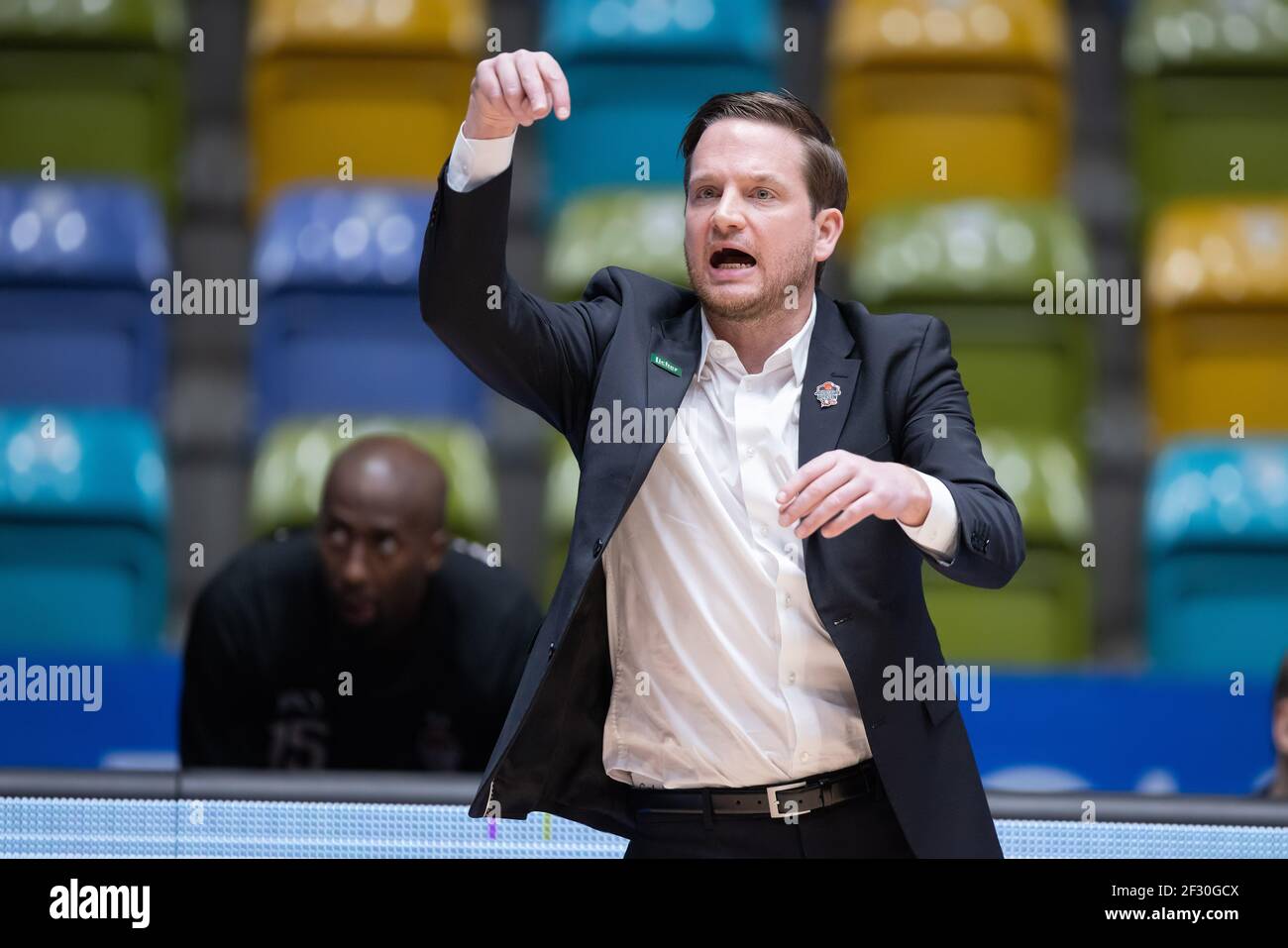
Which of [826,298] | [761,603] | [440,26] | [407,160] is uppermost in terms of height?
[440,26]

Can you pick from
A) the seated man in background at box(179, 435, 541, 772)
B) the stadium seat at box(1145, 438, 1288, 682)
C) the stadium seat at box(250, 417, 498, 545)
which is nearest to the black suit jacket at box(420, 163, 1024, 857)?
the seated man in background at box(179, 435, 541, 772)

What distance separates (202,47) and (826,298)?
2.72 meters

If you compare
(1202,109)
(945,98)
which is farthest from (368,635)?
(1202,109)

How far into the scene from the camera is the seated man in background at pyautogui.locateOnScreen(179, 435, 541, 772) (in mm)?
2695

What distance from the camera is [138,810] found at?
6.44 ft

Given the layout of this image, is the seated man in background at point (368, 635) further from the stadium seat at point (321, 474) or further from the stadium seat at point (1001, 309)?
the stadium seat at point (1001, 309)

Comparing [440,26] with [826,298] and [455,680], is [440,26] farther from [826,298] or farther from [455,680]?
[826,298]

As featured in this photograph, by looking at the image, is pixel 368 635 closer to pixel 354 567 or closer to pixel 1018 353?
pixel 354 567

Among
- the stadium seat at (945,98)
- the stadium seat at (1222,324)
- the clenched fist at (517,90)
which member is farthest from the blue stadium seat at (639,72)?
the clenched fist at (517,90)

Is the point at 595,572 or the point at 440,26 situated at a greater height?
the point at 440,26

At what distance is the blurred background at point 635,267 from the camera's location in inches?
118

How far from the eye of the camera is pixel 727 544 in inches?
58.0

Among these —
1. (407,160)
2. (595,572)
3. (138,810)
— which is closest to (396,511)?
(138,810)
